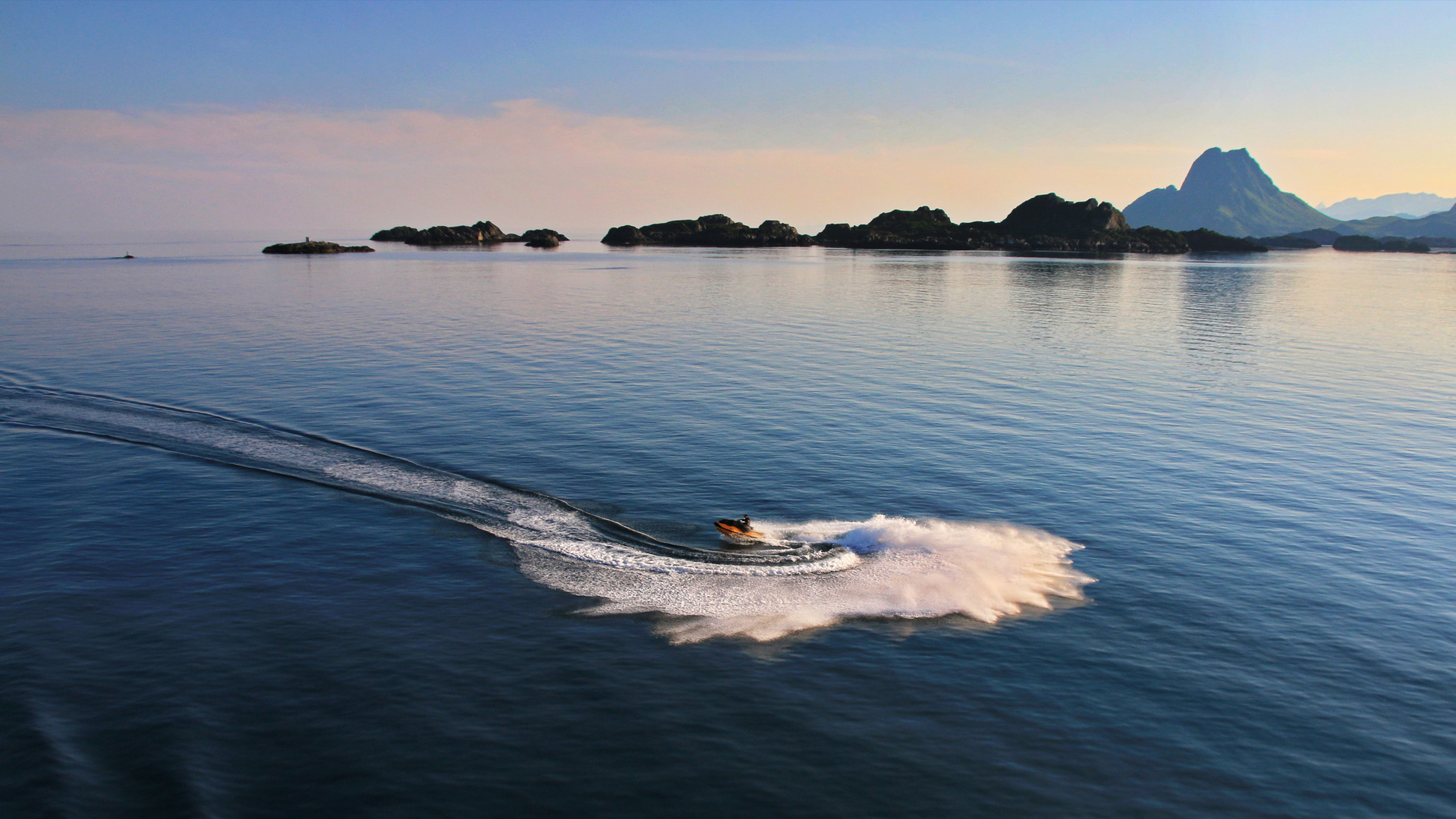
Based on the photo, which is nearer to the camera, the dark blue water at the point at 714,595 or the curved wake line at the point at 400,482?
the dark blue water at the point at 714,595

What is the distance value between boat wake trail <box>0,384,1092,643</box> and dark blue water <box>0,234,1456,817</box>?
0.17 meters

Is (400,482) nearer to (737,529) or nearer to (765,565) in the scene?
(737,529)

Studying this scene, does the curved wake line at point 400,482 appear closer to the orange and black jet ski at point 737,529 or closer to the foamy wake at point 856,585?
the foamy wake at point 856,585

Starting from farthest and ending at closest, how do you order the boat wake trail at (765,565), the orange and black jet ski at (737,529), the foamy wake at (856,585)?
the orange and black jet ski at (737,529) < the boat wake trail at (765,565) < the foamy wake at (856,585)

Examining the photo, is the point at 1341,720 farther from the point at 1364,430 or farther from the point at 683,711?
the point at 1364,430

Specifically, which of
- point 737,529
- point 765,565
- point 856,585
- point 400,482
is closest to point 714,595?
point 765,565

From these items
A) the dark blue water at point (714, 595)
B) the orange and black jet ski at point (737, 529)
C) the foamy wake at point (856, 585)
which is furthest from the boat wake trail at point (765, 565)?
the orange and black jet ski at point (737, 529)

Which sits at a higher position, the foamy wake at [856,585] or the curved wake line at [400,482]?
the curved wake line at [400,482]

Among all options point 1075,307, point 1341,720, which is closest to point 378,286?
point 1075,307

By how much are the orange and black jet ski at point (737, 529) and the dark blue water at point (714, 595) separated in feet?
3.35

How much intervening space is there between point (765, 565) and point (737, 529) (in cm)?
213

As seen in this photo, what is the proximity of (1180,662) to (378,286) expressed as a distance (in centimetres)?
14613

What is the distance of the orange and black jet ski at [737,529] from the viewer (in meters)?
30.8

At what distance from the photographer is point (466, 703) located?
21.2 metres
